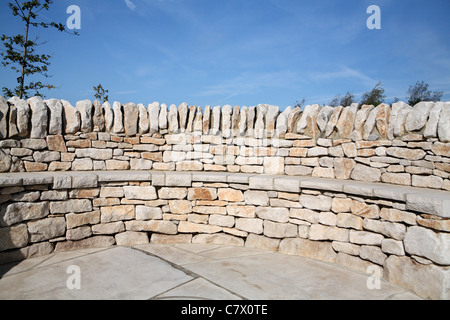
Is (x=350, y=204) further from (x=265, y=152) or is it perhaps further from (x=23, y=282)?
(x=23, y=282)

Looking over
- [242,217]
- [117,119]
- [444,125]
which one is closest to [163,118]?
[117,119]

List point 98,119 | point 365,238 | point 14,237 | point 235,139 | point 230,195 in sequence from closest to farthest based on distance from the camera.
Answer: point 365,238, point 14,237, point 230,195, point 98,119, point 235,139

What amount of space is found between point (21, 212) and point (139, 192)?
1407mm

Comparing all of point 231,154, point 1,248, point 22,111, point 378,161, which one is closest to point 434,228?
point 378,161

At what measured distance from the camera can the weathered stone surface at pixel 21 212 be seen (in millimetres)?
3568

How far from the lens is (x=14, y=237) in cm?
365

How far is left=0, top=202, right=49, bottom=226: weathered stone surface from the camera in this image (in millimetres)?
3568

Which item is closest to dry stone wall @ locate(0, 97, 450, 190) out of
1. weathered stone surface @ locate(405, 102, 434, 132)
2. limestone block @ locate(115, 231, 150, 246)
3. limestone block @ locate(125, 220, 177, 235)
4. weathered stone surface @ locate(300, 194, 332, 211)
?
weathered stone surface @ locate(405, 102, 434, 132)

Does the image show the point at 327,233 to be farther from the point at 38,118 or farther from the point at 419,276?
the point at 38,118

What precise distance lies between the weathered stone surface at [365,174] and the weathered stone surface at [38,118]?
4359 millimetres

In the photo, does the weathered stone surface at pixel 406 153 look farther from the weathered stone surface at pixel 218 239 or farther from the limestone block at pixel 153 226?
the limestone block at pixel 153 226

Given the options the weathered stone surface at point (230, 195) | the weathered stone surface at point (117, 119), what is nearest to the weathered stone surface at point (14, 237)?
the weathered stone surface at point (117, 119)
